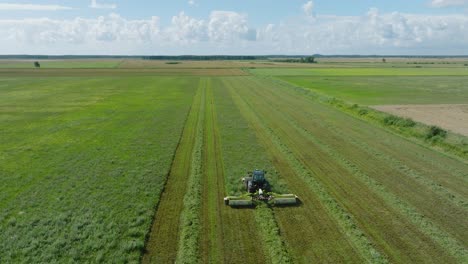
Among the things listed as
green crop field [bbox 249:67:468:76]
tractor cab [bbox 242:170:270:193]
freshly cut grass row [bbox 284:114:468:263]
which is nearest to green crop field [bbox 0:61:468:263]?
freshly cut grass row [bbox 284:114:468:263]

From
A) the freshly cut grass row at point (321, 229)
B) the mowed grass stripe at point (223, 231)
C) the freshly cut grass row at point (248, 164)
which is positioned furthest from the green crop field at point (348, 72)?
the mowed grass stripe at point (223, 231)

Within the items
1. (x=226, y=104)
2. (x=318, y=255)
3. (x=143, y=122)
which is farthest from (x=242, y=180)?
(x=226, y=104)

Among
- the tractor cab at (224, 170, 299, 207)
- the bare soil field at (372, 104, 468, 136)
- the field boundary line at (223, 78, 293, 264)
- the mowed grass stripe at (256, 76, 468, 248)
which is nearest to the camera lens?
the field boundary line at (223, 78, 293, 264)

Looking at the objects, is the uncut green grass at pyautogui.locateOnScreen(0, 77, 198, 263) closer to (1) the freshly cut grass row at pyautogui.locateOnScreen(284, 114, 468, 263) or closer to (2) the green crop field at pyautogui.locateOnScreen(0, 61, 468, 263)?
(2) the green crop field at pyautogui.locateOnScreen(0, 61, 468, 263)

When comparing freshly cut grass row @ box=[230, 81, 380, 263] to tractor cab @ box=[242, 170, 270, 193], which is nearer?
freshly cut grass row @ box=[230, 81, 380, 263]

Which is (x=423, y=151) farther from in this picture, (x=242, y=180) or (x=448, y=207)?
(x=242, y=180)
